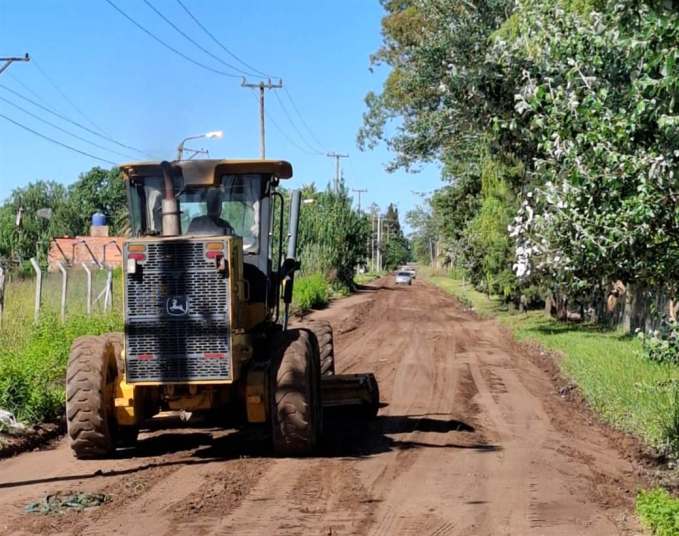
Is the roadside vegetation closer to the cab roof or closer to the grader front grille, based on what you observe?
the cab roof

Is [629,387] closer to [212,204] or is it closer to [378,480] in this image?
[378,480]

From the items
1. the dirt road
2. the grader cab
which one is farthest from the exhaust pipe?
the dirt road

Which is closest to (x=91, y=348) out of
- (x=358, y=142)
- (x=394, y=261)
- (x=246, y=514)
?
(x=246, y=514)

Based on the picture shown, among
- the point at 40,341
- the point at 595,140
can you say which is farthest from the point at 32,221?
the point at 595,140

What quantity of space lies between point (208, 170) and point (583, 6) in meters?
5.66

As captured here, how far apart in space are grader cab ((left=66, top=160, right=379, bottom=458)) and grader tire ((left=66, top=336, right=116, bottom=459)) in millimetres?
12

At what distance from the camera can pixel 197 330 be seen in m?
9.19

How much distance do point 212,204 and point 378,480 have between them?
3.66 metres

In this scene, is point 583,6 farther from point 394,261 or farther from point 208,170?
point 394,261

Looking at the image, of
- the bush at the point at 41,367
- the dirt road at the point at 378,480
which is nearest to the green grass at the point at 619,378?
the dirt road at the point at 378,480

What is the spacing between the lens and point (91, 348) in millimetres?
9602

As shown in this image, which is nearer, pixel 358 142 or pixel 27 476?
pixel 27 476

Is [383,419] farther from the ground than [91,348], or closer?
closer

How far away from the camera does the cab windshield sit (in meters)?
10.3
